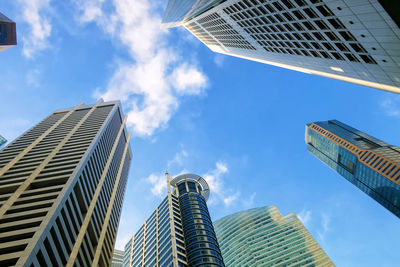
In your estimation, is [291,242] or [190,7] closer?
[190,7]

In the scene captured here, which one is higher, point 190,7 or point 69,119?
point 69,119

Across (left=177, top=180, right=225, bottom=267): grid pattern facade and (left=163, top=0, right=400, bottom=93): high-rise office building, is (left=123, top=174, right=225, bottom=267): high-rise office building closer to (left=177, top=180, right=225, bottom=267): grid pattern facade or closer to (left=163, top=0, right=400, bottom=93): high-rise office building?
(left=177, top=180, right=225, bottom=267): grid pattern facade

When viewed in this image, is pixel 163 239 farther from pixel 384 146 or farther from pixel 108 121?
pixel 384 146

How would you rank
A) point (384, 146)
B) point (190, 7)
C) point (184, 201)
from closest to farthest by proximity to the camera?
point (190, 7) → point (184, 201) → point (384, 146)

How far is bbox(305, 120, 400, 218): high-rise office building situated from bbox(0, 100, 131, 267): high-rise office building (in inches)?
4503

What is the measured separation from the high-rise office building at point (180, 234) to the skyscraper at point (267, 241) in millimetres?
39408

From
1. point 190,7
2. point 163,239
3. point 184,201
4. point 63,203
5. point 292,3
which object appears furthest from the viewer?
point 184,201

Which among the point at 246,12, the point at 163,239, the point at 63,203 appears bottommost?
the point at 63,203

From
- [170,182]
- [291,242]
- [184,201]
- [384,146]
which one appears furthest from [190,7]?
[384,146]

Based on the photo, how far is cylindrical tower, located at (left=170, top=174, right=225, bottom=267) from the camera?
72312 millimetres

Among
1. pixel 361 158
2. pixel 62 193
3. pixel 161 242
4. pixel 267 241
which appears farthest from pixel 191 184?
pixel 361 158

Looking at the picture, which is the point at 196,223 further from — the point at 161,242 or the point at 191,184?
the point at 191,184

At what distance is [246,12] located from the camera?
41.3 meters

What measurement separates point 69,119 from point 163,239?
2009 inches
